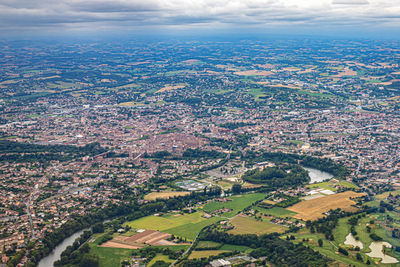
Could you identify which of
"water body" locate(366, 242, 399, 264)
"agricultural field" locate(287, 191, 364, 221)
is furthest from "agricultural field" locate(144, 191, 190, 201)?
"water body" locate(366, 242, 399, 264)

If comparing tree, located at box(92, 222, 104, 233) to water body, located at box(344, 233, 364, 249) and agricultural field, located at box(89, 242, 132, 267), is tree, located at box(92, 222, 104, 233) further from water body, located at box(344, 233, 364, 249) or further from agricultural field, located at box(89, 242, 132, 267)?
water body, located at box(344, 233, 364, 249)

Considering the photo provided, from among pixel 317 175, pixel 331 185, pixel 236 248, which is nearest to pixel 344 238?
pixel 236 248

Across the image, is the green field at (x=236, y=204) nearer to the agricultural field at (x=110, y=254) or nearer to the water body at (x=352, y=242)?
the agricultural field at (x=110, y=254)

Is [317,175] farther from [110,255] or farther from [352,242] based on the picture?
[110,255]

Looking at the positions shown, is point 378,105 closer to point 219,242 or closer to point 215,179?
point 215,179

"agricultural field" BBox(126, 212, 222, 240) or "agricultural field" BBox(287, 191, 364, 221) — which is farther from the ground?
"agricultural field" BBox(287, 191, 364, 221)

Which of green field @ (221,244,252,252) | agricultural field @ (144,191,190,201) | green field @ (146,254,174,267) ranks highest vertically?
green field @ (146,254,174,267)
